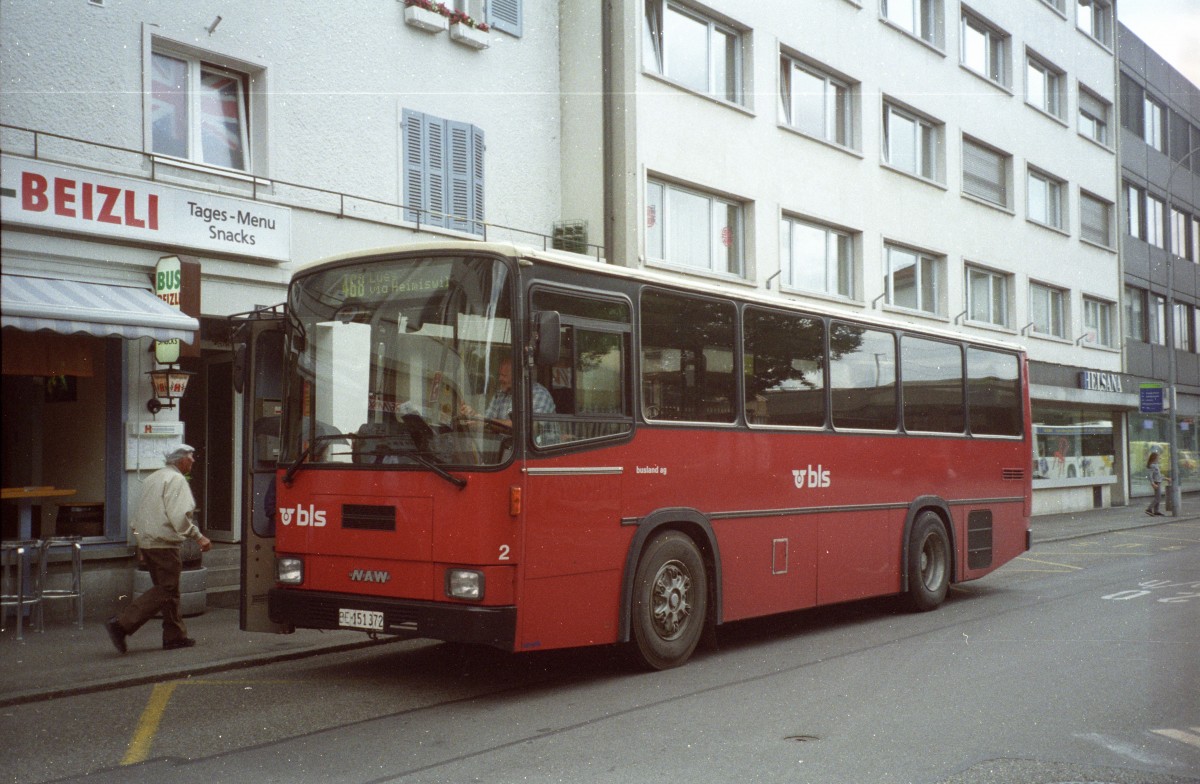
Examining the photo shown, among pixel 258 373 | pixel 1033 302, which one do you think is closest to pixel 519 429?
pixel 258 373

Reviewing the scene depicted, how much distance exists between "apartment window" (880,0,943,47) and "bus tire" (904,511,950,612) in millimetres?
16245

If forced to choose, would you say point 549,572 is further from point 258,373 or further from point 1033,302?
point 1033,302

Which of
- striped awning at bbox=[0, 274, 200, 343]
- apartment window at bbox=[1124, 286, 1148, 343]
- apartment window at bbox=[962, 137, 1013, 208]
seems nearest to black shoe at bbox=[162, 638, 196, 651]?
striped awning at bbox=[0, 274, 200, 343]

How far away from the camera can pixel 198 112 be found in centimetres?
1296

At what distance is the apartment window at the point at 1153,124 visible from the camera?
3919 cm

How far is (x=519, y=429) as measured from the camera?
7508 mm

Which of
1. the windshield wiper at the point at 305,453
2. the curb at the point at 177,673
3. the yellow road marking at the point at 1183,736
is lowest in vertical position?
the curb at the point at 177,673

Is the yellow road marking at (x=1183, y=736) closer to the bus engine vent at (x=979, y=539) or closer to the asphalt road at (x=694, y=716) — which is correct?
the asphalt road at (x=694, y=716)

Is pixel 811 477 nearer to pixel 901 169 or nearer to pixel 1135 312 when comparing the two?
pixel 901 169

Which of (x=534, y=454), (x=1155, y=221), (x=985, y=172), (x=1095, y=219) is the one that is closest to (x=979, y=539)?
(x=534, y=454)

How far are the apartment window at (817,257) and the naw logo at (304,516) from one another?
15.2 m

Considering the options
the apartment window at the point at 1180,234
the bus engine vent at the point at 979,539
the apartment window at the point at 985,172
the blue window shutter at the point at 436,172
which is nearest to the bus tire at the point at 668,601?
the bus engine vent at the point at 979,539

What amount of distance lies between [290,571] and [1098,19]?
35.4m

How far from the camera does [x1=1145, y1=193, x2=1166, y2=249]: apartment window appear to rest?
A: 39.4m
